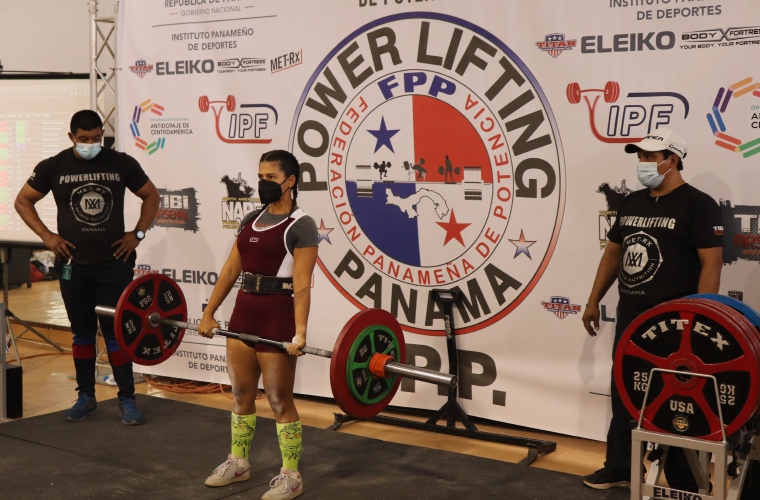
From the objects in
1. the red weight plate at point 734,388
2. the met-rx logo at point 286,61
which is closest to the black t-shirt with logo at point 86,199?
the met-rx logo at point 286,61

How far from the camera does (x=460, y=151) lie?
174 inches

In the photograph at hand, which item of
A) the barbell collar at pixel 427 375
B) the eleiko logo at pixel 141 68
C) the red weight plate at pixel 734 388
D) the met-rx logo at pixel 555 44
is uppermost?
the eleiko logo at pixel 141 68

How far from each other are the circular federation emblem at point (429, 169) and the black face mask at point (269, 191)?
131 centimetres

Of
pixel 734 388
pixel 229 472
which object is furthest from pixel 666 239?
pixel 229 472

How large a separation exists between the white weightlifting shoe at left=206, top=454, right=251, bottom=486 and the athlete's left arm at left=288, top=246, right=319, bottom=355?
2.33 ft

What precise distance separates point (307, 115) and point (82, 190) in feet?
4.18

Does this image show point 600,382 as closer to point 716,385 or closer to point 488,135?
point 488,135

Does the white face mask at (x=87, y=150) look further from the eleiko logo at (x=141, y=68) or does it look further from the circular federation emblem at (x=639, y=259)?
the circular federation emblem at (x=639, y=259)

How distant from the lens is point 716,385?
2.56 meters

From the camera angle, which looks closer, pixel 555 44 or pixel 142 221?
pixel 555 44

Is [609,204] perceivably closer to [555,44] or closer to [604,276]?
[604,276]

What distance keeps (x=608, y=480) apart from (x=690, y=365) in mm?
1112

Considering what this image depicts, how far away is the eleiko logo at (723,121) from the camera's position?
12.0 ft

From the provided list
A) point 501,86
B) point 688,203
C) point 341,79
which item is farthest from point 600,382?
point 341,79
